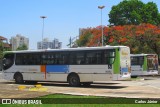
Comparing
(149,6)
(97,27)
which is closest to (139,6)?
(149,6)

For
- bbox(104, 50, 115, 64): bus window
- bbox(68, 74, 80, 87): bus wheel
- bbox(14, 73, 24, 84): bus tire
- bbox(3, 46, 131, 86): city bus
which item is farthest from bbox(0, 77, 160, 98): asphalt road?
bbox(14, 73, 24, 84): bus tire

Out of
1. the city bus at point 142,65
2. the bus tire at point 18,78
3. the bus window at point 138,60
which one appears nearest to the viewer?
the bus tire at point 18,78

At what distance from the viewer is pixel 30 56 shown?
27828mm

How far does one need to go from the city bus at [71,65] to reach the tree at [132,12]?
4560 cm

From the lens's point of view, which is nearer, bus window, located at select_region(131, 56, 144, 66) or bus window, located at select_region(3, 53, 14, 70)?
bus window, located at select_region(3, 53, 14, 70)

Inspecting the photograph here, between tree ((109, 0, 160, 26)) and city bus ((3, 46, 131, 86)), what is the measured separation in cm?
4560

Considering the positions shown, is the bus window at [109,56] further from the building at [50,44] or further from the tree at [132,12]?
the tree at [132,12]

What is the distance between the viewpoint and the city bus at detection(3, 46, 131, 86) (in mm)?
23453

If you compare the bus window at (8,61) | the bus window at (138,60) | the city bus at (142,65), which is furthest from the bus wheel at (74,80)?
the bus window at (138,60)

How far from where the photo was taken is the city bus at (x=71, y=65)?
76.9ft

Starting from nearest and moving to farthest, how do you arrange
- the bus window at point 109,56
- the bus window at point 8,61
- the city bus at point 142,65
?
1. the bus window at point 109,56
2. the bus window at point 8,61
3. the city bus at point 142,65

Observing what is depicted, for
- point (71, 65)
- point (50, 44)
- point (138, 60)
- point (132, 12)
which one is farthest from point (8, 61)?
point (50, 44)

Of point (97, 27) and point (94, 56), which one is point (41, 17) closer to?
point (97, 27)

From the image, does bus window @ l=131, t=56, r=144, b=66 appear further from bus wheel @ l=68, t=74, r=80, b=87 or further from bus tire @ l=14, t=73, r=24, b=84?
bus wheel @ l=68, t=74, r=80, b=87
